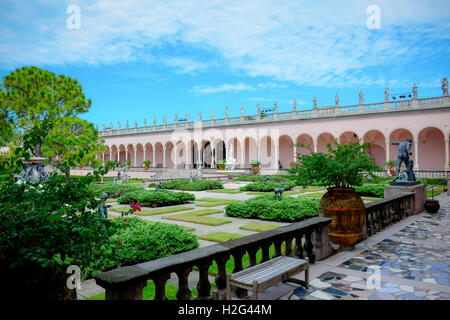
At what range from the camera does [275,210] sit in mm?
10875

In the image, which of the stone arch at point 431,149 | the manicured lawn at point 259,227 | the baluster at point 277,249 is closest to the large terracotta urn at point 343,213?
the baluster at point 277,249

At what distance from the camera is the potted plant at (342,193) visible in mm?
6141

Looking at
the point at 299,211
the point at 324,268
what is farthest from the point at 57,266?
the point at 299,211

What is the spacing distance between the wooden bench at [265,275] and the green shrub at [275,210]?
632 centimetres

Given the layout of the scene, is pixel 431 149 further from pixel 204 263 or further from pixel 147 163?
pixel 204 263

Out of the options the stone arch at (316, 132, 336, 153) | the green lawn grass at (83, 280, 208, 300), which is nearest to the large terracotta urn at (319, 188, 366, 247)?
the green lawn grass at (83, 280, 208, 300)

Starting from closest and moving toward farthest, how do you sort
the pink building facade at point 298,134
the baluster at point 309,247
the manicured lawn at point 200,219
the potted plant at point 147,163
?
the baluster at point 309,247
the manicured lawn at point 200,219
the pink building facade at point 298,134
the potted plant at point 147,163

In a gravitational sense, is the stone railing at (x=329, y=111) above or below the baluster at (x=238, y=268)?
above

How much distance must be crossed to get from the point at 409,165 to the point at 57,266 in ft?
40.8

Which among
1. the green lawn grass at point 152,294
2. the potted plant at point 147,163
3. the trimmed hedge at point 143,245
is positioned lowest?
the green lawn grass at point 152,294

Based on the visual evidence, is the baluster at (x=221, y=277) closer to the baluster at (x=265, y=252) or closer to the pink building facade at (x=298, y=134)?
the baluster at (x=265, y=252)

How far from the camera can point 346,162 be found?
644 centimetres

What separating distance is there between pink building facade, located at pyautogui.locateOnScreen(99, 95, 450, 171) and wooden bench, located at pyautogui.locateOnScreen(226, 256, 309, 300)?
62.8 ft
